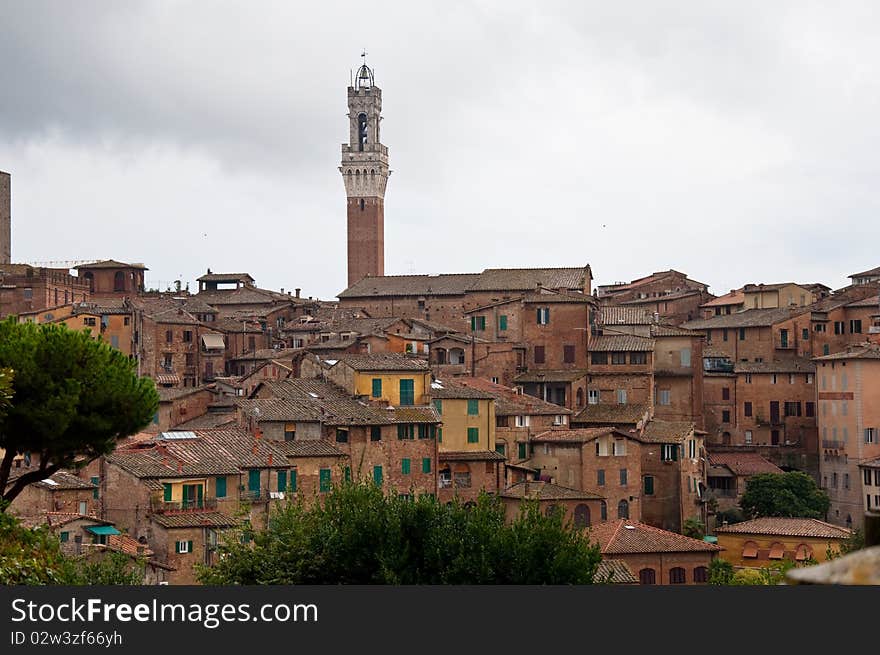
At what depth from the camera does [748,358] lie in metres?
81.6

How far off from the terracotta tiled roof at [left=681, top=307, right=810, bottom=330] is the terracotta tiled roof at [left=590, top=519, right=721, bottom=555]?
33355 millimetres

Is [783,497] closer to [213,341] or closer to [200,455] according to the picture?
[200,455]

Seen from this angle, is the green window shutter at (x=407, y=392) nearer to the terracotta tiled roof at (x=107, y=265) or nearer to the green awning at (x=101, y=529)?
the green awning at (x=101, y=529)

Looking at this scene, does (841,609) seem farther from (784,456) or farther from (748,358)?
(748,358)

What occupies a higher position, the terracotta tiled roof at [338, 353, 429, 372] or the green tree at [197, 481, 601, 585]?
the terracotta tiled roof at [338, 353, 429, 372]

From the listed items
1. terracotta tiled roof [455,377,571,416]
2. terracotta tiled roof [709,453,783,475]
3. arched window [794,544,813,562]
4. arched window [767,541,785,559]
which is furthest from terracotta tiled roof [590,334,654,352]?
arched window [794,544,813,562]

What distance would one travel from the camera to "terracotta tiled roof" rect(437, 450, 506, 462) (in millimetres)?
54781

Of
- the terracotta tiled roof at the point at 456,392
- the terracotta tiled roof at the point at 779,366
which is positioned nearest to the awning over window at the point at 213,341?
the terracotta tiled roof at the point at 456,392

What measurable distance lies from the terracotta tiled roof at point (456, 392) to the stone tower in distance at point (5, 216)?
55.5 meters

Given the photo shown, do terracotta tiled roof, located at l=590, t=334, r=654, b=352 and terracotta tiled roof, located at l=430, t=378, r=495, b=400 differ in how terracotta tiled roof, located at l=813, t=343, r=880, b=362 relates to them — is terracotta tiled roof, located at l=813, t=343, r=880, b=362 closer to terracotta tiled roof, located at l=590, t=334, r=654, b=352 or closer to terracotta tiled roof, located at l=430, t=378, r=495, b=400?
terracotta tiled roof, located at l=590, t=334, r=654, b=352

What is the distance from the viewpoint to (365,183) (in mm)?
126125

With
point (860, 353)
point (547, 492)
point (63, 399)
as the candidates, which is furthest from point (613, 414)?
point (63, 399)

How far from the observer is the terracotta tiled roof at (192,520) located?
4021 cm

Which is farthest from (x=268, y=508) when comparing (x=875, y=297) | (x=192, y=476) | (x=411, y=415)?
(x=875, y=297)
